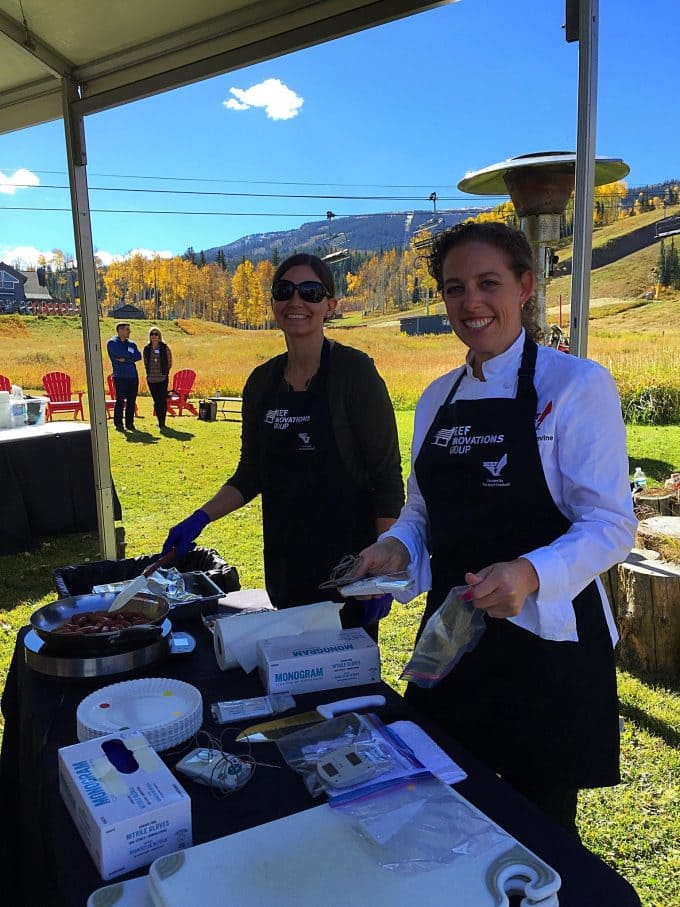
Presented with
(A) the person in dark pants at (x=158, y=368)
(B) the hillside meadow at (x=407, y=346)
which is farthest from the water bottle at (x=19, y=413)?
(A) the person in dark pants at (x=158, y=368)

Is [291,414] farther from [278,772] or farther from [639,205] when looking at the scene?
[639,205]

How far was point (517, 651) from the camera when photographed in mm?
1313

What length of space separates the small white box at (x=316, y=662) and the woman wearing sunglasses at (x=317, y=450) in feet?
2.08

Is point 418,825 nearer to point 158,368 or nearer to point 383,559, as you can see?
point 383,559

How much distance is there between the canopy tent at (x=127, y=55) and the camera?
7.44 feet

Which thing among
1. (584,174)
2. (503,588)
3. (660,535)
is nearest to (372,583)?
(503,588)

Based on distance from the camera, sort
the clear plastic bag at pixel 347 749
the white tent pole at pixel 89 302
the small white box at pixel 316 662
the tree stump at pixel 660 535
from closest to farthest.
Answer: the clear plastic bag at pixel 347 749, the small white box at pixel 316 662, the tree stump at pixel 660 535, the white tent pole at pixel 89 302

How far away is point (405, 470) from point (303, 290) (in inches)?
225

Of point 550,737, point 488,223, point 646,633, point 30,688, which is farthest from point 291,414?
point 646,633

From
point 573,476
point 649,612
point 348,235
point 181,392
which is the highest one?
point 348,235

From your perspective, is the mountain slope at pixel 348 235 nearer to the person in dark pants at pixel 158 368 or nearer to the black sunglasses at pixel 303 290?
the person in dark pants at pixel 158 368

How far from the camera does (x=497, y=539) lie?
1.32 metres

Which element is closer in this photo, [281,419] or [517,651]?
[517,651]

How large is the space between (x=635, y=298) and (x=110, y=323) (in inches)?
255
